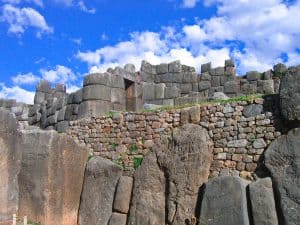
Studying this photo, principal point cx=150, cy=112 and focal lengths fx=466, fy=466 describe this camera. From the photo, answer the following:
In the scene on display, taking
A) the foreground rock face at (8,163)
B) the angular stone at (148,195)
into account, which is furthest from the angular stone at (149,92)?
the foreground rock face at (8,163)

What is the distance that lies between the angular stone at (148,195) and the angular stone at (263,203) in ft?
6.95

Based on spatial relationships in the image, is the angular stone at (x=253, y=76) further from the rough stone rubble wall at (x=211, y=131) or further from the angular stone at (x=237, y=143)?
the angular stone at (x=237, y=143)

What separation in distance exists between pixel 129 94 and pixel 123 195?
13.1ft

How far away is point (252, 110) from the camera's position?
9719 millimetres

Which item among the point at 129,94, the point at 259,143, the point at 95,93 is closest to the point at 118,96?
the point at 95,93

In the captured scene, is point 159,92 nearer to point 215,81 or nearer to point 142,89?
point 142,89

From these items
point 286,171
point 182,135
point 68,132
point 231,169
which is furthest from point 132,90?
point 286,171

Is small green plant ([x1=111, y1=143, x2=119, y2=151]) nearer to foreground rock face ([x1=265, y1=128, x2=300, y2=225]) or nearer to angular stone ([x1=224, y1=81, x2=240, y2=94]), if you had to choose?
foreground rock face ([x1=265, y1=128, x2=300, y2=225])

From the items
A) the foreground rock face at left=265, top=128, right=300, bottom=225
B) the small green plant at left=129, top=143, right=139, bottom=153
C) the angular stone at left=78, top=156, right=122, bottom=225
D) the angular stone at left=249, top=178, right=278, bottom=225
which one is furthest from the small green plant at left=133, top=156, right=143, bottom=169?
the foreground rock face at left=265, top=128, right=300, bottom=225

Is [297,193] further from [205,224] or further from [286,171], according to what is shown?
[205,224]

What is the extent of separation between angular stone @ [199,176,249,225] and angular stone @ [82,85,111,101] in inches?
173

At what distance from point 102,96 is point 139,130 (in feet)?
6.38

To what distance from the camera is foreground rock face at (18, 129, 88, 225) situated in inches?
433

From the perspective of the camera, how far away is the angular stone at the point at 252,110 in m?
9.64
